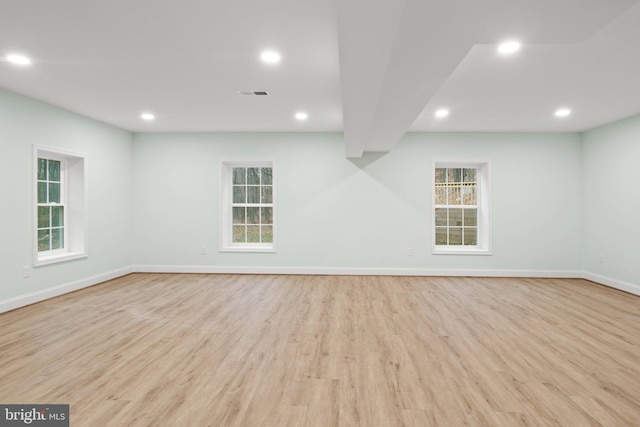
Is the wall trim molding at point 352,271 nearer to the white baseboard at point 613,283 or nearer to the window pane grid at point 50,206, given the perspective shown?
the white baseboard at point 613,283

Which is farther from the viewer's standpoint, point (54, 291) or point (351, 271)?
point (351, 271)

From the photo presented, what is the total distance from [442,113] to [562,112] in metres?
1.62

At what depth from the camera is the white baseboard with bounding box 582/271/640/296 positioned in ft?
14.6

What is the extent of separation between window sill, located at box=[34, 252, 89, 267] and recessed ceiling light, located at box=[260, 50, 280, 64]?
386 cm

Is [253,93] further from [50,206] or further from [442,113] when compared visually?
[50,206]

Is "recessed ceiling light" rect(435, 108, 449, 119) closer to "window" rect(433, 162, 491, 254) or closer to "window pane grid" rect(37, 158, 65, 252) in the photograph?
"window" rect(433, 162, 491, 254)

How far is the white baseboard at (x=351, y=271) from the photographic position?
215 inches

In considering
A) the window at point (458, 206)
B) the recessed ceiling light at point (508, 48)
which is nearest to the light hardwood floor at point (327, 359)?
the window at point (458, 206)

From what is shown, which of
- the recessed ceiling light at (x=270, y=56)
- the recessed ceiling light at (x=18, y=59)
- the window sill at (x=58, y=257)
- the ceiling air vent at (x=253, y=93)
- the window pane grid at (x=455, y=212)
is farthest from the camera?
the window pane grid at (x=455, y=212)

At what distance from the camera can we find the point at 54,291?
13.7 feet

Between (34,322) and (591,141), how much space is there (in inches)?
320

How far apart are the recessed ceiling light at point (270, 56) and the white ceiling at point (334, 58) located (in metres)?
0.07

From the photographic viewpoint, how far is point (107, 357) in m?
2.46

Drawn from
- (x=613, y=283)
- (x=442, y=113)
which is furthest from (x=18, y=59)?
(x=613, y=283)
